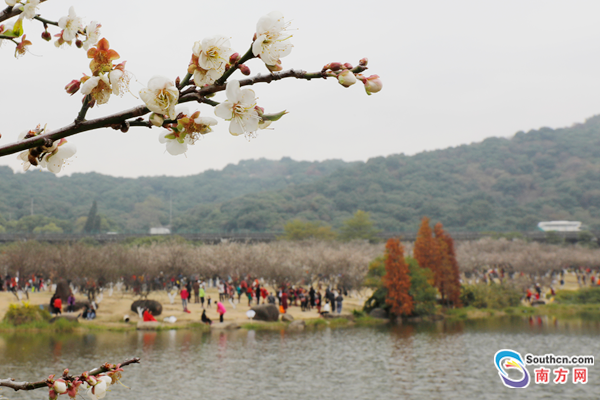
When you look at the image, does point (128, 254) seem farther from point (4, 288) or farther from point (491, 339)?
point (491, 339)

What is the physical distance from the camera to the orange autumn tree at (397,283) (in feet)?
102

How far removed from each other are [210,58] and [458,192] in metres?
110

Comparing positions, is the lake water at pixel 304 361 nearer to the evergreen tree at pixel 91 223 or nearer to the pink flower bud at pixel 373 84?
the pink flower bud at pixel 373 84

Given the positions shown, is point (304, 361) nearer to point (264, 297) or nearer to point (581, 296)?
point (264, 297)

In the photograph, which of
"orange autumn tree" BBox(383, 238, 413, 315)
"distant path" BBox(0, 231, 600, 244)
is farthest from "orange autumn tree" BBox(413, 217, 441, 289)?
"distant path" BBox(0, 231, 600, 244)

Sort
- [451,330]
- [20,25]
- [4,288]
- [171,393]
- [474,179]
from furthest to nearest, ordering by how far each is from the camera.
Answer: [474,179], [4,288], [451,330], [171,393], [20,25]

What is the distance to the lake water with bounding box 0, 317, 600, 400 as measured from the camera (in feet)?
48.6

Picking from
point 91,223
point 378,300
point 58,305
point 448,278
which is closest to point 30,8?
point 58,305

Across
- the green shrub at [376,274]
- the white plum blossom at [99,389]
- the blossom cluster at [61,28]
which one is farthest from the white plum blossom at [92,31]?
the green shrub at [376,274]

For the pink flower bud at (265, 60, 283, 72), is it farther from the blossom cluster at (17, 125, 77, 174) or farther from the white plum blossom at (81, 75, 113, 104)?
the blossom cluster at (17, 125, 77, 174)

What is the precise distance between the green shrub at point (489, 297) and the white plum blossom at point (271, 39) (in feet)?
126

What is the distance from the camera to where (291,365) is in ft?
58.6

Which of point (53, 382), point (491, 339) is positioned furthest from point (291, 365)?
point (53, 382)

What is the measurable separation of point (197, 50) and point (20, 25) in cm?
145
